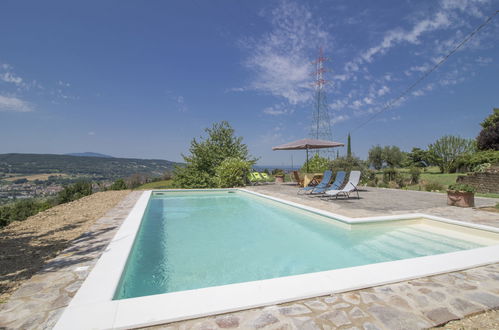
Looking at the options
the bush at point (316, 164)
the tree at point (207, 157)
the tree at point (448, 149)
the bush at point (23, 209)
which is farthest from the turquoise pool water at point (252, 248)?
the tree at point (448, 149)

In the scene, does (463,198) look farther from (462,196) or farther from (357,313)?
(357,313)

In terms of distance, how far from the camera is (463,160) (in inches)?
969

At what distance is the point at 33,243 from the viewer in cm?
373

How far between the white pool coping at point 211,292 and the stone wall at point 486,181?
10.4 meters

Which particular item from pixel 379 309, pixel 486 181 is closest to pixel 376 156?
pixel 486 181

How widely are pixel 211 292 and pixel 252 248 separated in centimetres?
232

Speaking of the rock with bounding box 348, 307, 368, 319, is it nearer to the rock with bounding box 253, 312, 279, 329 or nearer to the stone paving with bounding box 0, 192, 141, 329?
the rock with bounding box 253, 312, 279, 329

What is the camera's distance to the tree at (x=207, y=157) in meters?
14.6

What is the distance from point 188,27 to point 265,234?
13125 mm

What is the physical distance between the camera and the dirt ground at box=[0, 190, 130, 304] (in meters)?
2.56

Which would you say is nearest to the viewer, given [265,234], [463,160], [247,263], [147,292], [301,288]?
[301,288]

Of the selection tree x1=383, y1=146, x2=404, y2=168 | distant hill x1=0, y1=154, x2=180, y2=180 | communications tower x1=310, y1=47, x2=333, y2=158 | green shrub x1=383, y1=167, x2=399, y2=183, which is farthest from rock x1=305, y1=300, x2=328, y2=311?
tree x1=383, y1=146, x2=404, y2=168

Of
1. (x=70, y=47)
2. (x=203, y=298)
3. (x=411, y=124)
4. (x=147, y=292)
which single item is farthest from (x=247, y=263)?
(x=411, y=124)

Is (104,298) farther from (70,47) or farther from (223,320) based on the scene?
(70,47)
